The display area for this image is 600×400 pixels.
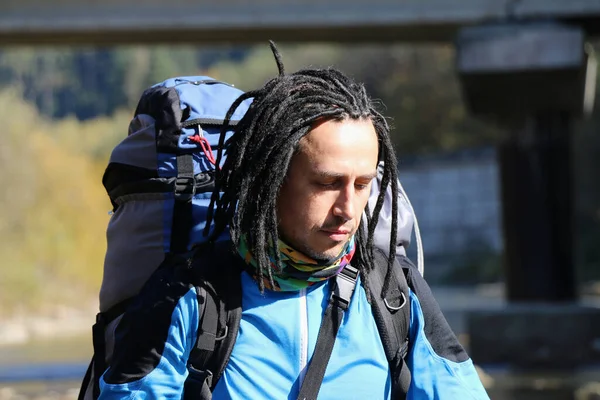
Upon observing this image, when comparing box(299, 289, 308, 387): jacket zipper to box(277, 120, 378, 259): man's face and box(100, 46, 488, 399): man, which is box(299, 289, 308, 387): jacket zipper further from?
box(277, 120, 378, 259): man's face

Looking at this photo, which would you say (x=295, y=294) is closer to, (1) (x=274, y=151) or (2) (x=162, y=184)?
(1) (x=274, y=151)

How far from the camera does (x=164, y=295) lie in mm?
2199

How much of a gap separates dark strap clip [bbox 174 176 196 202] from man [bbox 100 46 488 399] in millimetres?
282

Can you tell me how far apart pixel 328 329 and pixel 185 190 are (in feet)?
1.79

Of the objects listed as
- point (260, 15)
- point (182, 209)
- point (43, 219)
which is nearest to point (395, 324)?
point (182, 209)

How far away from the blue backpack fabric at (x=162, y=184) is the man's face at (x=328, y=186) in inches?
15.8

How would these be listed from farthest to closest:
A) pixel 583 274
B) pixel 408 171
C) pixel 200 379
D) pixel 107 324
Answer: pixel 408 171, pixel 583 274, pixel 107 324, pixel 200 379

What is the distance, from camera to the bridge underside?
38.2 feet

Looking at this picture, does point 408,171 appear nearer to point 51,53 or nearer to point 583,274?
point 583,274

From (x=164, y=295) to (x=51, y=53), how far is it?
53001 mm

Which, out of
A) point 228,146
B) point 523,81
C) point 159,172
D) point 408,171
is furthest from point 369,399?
point 408,171

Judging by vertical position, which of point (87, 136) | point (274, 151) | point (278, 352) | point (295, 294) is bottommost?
point (87, 136)

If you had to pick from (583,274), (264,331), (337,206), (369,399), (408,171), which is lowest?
(583,274)

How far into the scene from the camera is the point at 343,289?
227cm
